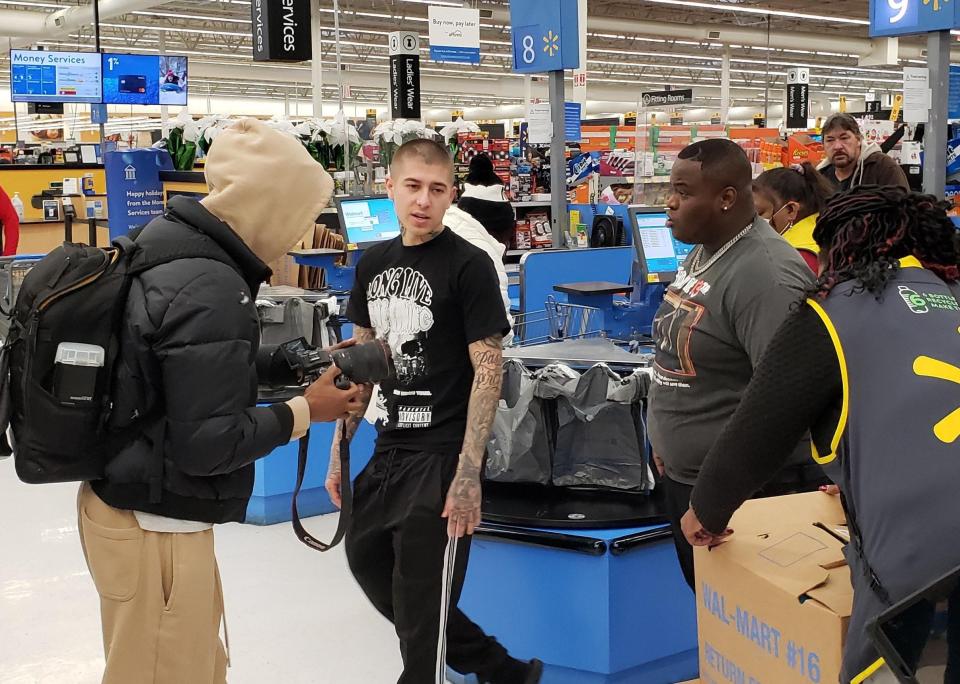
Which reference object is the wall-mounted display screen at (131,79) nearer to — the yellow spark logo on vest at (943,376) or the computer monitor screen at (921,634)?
the yellow spark logo on vest at (943,376)

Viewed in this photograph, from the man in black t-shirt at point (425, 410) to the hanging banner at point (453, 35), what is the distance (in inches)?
329

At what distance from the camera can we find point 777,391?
1604 millimetres

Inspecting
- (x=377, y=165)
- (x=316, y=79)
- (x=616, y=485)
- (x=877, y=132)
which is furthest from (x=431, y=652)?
(x=316, y=79)

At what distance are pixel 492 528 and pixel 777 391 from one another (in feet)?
5.10

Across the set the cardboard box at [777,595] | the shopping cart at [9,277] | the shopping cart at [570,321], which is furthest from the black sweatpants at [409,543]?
the shopping cart at [9,277]

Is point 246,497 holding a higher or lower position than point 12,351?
lower

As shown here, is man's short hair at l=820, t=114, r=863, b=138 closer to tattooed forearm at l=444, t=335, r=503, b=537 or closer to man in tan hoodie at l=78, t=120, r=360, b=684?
tattooed forearm at l=444, t=335, r=503, b=537

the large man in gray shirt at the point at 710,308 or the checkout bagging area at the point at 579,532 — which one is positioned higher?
the large man in gray shirt at the point at 710,308

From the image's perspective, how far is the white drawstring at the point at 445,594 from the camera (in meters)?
2.48

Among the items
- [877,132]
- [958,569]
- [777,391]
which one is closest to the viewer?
[958,569]

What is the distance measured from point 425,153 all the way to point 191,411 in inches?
39.9

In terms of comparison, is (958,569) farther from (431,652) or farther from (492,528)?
(492,528)

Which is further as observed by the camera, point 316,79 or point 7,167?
point 316,79

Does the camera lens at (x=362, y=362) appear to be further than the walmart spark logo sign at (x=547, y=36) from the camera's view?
No
